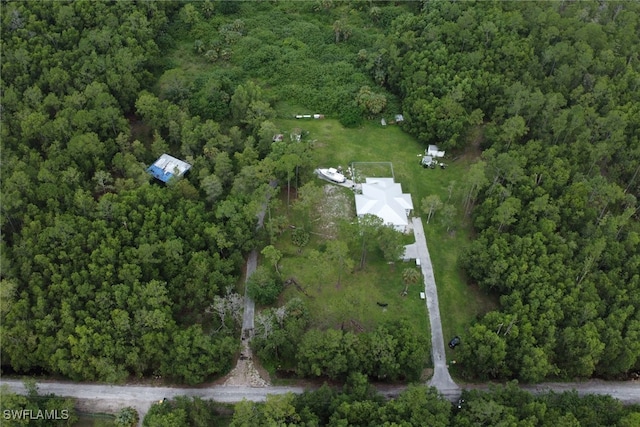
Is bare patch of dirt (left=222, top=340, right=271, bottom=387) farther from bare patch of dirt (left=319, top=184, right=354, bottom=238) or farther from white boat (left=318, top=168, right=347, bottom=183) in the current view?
white boat (left=318, top=168, right=347, bottom=183)

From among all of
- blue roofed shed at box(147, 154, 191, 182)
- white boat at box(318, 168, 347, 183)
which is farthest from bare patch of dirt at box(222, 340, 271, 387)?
white boat at box(318, 168, 347, 183)

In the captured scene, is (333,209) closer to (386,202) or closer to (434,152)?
(386,202)

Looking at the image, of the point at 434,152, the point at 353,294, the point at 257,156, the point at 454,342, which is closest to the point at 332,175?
the point at 257,156

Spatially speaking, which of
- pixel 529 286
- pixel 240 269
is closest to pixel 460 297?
pixel 529 286

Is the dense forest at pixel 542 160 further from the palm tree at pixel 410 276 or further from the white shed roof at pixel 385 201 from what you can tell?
the white shed roof at pixel 385 201

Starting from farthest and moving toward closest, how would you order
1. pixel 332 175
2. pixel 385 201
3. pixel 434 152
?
pixel 434 152
pixel 332 175
pixel 385 201

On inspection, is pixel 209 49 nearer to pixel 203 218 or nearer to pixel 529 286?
pixel 203 218
